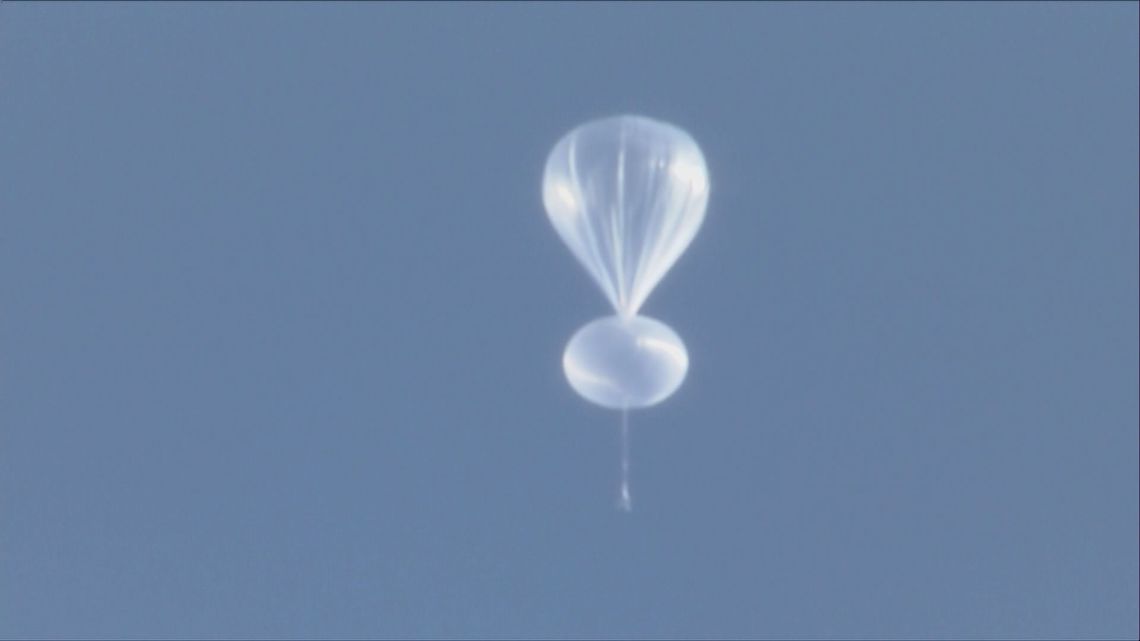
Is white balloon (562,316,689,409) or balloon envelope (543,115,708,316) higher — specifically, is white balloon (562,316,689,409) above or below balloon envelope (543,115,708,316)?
below

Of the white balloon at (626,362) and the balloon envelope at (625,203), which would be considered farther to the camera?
the balloon envelope at (625,203)

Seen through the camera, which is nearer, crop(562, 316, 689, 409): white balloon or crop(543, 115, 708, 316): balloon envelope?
crop(562, 316, 689, 409): white balloon

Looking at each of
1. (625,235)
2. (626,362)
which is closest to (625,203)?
(625,235)

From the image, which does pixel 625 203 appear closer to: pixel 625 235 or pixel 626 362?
pixel 625 235

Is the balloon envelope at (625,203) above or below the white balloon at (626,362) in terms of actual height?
above
